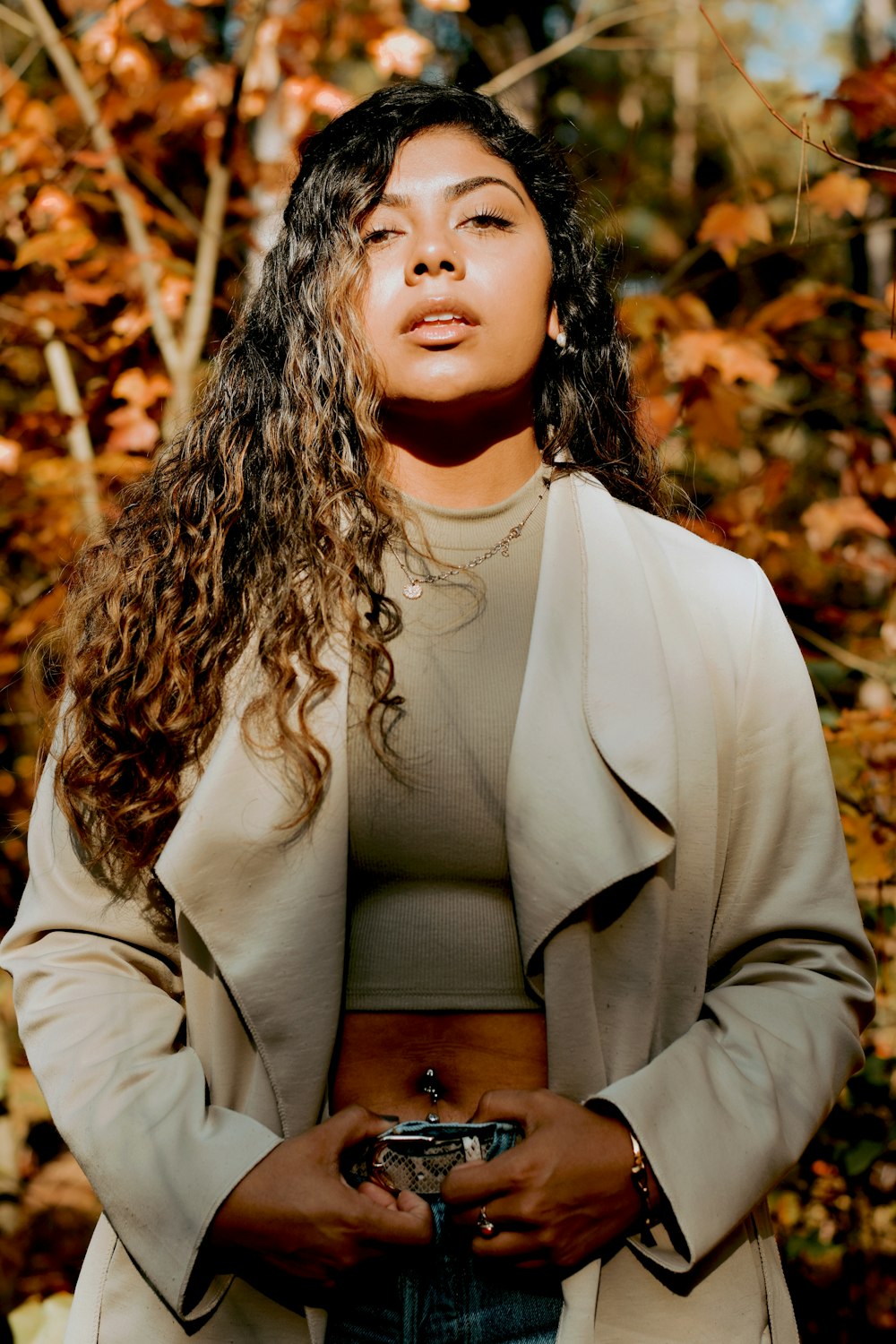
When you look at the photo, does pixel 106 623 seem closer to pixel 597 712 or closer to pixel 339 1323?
pixel 597 712

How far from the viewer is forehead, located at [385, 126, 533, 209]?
1.79 meters

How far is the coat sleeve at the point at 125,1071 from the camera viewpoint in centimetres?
Result: 139

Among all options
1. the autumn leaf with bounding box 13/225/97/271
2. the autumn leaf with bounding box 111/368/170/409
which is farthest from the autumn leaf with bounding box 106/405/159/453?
the autumn leaf with bounding box 13/225/97/271

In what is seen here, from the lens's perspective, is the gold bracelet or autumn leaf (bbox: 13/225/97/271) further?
autumn leaf (bbox: 13/225/97/271)

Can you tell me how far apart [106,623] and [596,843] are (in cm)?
77

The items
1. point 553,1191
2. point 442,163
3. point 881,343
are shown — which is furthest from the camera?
point 881,343

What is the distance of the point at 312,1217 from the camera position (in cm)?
133

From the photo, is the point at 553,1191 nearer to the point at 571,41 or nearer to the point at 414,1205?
the point at 414,1205

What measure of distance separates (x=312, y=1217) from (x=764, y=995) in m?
0.60

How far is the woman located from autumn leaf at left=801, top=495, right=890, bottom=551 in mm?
1699

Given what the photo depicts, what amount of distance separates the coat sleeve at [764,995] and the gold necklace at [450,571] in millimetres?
367

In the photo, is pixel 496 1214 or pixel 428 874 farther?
pixel 428 874

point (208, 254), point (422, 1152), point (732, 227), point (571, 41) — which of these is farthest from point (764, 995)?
point (571, 41)

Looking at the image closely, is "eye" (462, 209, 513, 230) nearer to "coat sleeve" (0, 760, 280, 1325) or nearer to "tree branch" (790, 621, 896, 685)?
"coat sleeve" (0, 760, 280, 1325)
